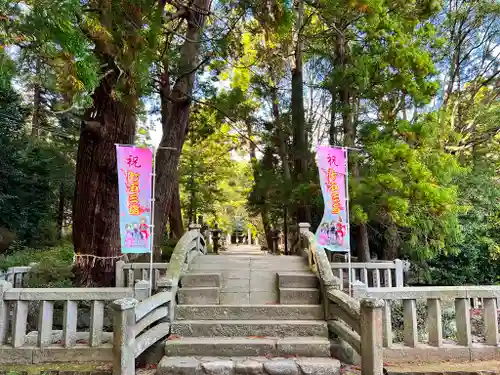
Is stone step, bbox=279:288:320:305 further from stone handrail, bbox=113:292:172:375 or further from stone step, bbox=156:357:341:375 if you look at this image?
stone handrail, bbox=113:292:172:375

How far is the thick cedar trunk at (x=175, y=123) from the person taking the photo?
921cm

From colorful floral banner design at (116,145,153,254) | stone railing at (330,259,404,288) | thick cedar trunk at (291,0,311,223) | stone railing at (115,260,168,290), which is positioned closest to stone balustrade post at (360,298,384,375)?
colorful floral banner design at (116,145,153,254)

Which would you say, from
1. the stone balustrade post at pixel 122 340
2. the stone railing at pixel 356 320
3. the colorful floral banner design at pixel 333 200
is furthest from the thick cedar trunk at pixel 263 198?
the stone balustrade post at pixel 122 340

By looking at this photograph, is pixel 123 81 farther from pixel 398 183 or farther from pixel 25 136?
pixel 25 136

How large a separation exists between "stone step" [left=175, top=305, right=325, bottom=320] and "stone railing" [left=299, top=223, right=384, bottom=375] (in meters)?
0.36

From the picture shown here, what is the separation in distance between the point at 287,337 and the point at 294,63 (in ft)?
34.2

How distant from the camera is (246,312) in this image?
5801 millimetres

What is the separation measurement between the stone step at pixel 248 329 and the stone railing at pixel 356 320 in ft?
1.05

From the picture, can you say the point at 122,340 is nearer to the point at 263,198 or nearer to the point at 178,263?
the point at 178,263

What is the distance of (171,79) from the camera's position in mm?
11094

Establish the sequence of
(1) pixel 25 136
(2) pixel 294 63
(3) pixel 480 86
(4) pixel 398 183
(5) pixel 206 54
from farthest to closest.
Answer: (1) pixel 25 136 < (2) pixel 294 63 < (3) pixel 480 86 < (5) pixel 206 54 < (4) pixel 398 183

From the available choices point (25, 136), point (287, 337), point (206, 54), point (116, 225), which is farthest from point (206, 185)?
point (287, 337)

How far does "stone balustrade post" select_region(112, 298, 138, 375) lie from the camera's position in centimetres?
420

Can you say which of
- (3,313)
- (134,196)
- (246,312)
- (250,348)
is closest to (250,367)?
(250,348)
